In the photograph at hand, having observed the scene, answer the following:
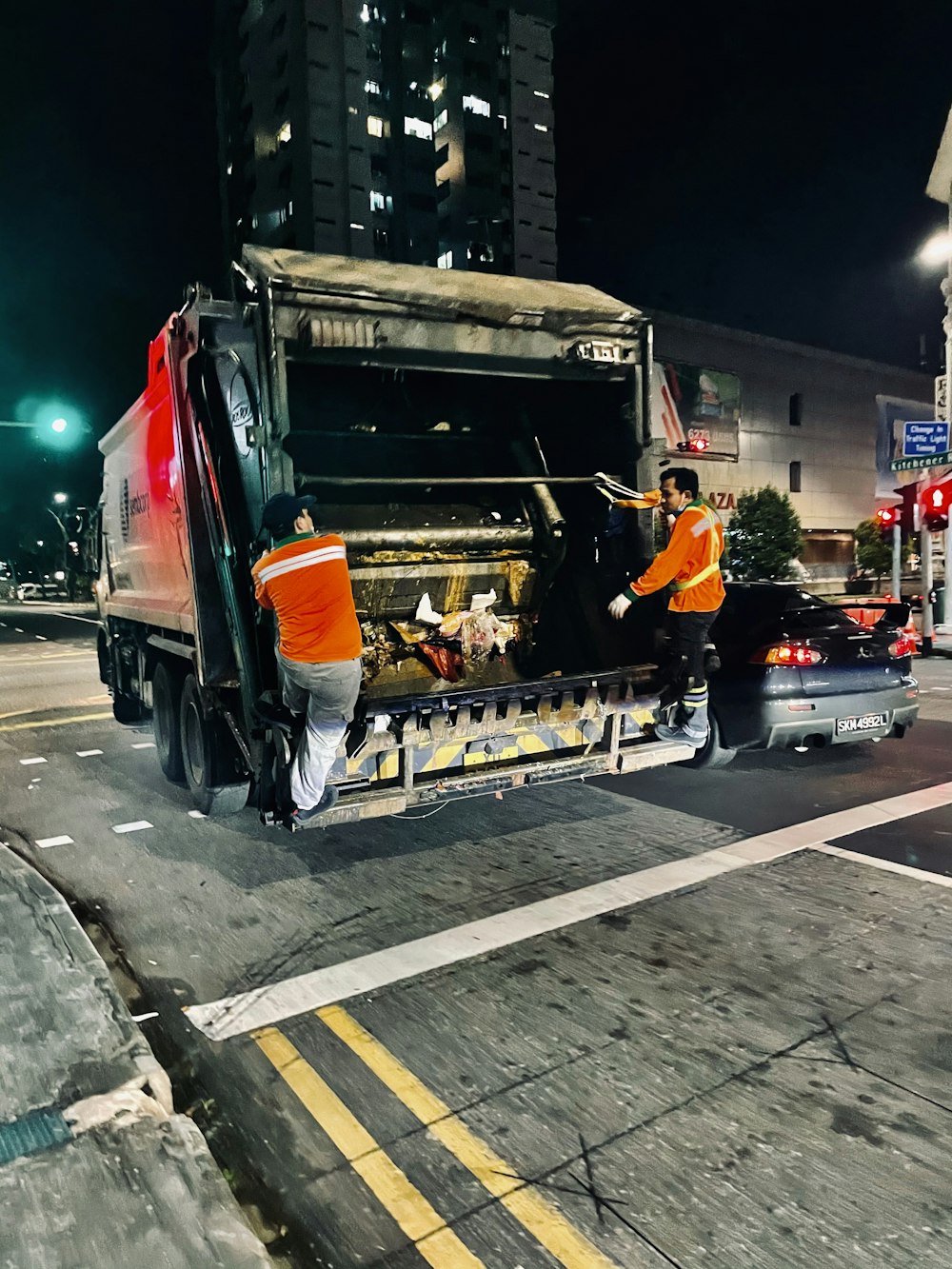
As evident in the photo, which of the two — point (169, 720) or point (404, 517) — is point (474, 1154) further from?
point (169, 720)

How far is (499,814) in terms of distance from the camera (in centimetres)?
606

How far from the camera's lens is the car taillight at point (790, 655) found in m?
6.24

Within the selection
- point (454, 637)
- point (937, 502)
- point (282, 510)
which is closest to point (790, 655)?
point (454, 637)

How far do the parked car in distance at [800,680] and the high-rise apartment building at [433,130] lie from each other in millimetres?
78020

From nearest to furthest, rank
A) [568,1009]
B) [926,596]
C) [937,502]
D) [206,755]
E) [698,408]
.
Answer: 1. [568,1009]
2. [206,755]
3. [937,502]
4. [926,596]
5. [698,408]

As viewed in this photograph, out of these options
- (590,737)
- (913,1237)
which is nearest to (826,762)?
(590,737)

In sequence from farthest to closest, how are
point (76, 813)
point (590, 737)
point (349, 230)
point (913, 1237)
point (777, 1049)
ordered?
1. point (349, 230)
2. point (76, 813)
3. point (590, 737)
4. point (777, 1049)
5. point (913, 1237)

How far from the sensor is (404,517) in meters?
6.73

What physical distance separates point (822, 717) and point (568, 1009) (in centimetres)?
356

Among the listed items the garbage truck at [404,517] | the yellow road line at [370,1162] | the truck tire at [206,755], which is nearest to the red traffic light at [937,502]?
the garbage truck at [404,517]

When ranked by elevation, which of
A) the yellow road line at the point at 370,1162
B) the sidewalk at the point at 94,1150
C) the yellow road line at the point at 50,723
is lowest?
the yellow road line at the point at 370,1162

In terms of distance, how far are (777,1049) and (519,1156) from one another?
1065 mm

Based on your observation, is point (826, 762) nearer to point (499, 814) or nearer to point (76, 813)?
point (499, 814)

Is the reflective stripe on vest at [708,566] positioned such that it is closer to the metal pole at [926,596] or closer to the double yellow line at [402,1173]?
the double yellow line at [402,1173]
